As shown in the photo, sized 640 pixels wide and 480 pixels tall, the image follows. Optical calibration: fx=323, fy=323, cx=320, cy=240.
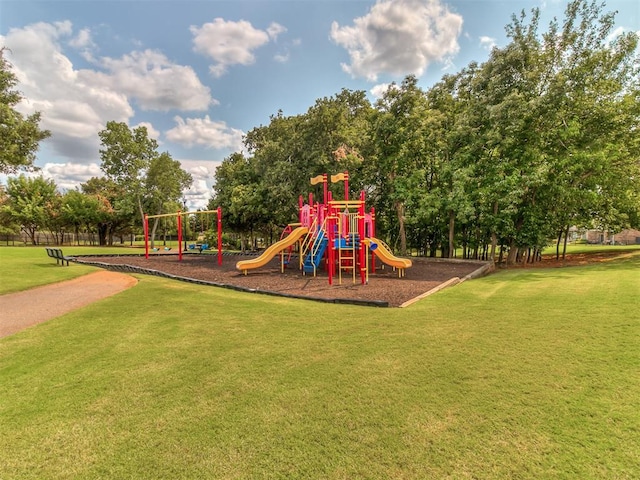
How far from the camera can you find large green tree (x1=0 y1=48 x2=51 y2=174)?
42.7 ft

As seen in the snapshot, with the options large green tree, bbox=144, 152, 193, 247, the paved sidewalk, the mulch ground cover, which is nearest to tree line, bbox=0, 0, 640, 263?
the mulch ground cover

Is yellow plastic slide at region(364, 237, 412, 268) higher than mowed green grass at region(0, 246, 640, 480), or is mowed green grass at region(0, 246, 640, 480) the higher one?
yellow plastic slide at region(364, 237, 412, 268)

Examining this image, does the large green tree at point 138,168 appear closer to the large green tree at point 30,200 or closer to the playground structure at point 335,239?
the large green tree at point 30,200

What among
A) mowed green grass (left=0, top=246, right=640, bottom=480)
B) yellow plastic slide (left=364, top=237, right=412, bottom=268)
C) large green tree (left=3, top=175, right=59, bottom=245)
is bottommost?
mowed green grass (left=0, top=246, right=640, bottom=480)

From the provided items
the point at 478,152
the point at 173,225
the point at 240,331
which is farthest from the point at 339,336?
the point at 173,225

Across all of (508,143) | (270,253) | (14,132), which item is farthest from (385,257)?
(14,132)

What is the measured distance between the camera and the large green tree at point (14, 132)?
13008mm

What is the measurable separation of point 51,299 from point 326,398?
842 centimetres

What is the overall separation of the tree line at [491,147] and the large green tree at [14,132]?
6cm

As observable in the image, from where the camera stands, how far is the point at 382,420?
9.86 ft

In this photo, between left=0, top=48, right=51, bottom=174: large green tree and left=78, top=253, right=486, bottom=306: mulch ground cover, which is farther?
left=0, top=48, right=51, bottom=174: large green tree

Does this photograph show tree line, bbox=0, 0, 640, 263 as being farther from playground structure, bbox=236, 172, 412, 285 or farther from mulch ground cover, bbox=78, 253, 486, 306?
playground structure, bbox=236, 172, 412, 285

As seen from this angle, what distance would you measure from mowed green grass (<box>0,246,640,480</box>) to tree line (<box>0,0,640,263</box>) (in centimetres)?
1221

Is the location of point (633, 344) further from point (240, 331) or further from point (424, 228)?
point (424, 228)
